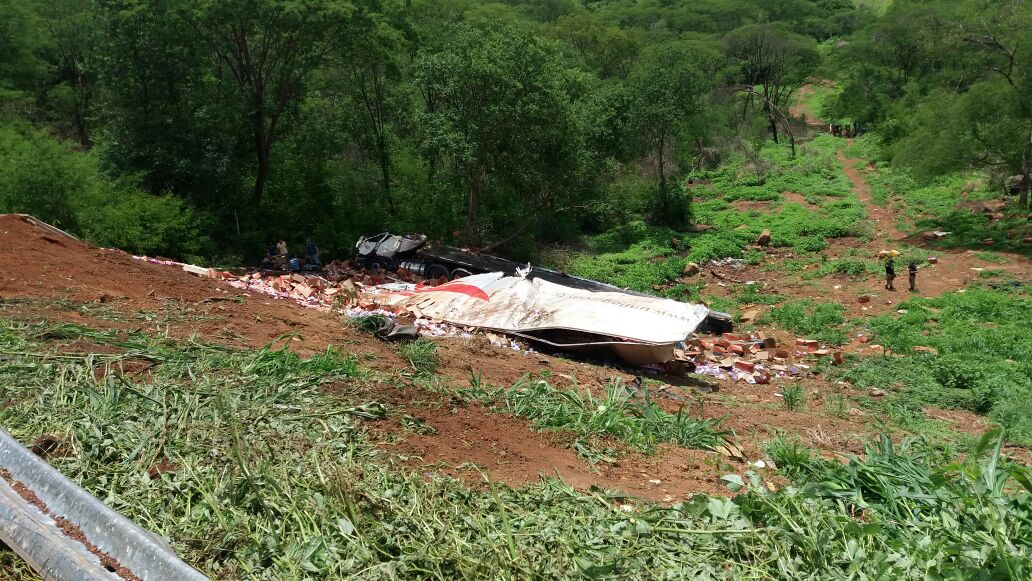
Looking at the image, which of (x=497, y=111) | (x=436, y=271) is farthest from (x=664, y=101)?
(x=436, y=271)

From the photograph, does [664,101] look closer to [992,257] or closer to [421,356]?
[992,257]

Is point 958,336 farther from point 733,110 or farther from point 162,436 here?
point 733,110

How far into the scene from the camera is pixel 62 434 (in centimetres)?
490

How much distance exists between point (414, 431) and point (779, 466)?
9.49ft

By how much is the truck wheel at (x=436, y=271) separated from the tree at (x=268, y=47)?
18.5ft

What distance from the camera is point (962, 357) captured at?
12000 millimetres

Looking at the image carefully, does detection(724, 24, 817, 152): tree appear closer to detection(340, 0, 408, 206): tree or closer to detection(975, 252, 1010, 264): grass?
detection(975, 252, 1010, 264): grass

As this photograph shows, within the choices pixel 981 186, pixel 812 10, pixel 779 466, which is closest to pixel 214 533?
pixel 779 466

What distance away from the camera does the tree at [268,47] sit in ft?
55.2

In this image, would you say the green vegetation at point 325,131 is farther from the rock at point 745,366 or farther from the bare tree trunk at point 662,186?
the rock at point 745,366

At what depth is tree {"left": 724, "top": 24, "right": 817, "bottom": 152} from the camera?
4389 cm

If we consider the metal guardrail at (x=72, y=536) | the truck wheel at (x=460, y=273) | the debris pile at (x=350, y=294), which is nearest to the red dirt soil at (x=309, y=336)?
the debris pile at (x=350, y=294)

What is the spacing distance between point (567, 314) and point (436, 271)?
5.22m

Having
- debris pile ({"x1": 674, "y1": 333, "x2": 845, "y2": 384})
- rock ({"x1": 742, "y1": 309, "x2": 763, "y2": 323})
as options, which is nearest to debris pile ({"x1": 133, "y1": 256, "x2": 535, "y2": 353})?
debris pile ({"x1": 674, "y1": 333, "x2": 845, "y2": 384})
